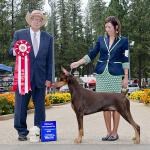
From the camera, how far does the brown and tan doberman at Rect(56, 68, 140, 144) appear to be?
7.92 m

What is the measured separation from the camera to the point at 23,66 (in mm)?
8586

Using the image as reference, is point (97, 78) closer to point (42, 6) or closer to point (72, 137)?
point (72, 137)

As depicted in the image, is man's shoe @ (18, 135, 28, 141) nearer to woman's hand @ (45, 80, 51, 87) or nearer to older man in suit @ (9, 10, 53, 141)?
older man in suit @ (9, 10, 53, 141)

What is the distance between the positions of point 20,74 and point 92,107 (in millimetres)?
1480

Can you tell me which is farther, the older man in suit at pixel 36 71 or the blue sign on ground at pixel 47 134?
the older man in suit at pixel 36 71

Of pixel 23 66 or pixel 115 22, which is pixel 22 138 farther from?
pixel 115 22

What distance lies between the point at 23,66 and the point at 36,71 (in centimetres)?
26

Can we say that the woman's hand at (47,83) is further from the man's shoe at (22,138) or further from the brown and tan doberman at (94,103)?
the man's shoe at (22,138)

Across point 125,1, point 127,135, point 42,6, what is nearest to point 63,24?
point 42,6

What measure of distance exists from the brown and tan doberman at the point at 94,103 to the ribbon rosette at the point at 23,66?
656 mm

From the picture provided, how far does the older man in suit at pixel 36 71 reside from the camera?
851 centimetres

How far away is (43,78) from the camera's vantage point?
28.0ft

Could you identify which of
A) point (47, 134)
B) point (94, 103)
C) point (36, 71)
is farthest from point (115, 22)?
point (47, 134)

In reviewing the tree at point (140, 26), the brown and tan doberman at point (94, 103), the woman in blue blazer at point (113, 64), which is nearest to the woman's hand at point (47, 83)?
the brown and tan doberman at point (94, 103)
